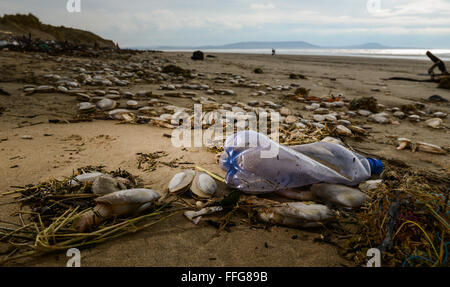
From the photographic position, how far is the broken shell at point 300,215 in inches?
51.0

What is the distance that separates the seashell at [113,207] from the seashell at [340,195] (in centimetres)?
107

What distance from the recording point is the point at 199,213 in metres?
1.41

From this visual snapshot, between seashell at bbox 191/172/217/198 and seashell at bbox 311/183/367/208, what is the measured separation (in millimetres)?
677

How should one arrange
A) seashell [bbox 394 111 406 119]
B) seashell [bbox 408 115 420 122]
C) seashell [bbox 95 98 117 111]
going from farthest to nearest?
1. seashell [bbox 394 111 406 119]
2. seashell [bbox 408 115 420 122]
3. seashell [bbox 95 98 117 111]

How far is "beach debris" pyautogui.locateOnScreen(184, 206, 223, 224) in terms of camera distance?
137cm

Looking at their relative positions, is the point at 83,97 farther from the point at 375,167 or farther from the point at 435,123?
the point at 435,123

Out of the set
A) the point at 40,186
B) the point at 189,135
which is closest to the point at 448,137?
the point at 189,135

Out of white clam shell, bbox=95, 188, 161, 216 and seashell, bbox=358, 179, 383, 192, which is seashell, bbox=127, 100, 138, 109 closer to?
white clam shell, bbox=95, 188, 161, 216

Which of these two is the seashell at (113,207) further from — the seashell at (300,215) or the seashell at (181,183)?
the seashell at (300,215)

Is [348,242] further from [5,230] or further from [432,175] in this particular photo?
[5,230]

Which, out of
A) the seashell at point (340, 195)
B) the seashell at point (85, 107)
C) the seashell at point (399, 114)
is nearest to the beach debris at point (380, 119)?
the seashell at point (399, 114)

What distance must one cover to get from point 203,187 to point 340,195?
33.7 inches

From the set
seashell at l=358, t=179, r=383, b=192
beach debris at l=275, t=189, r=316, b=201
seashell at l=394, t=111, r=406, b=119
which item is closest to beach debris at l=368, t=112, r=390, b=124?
seashell at l=394, t=111, r=406, b=119

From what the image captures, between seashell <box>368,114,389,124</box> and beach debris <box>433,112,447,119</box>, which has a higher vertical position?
beach debris <box>433,112,447,119</box>
